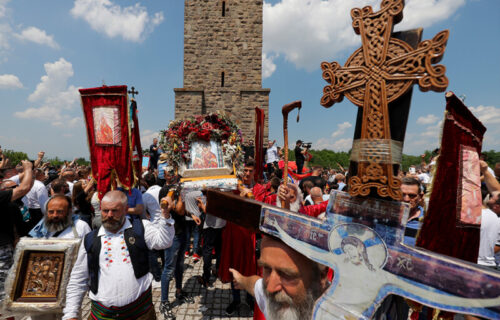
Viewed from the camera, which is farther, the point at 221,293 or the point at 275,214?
the point at 221,293

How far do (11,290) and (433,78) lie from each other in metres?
3.93

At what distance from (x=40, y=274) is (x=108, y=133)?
1.88 metres

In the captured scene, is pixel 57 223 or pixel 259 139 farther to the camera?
pixel 259 139

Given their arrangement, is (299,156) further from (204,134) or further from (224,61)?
(224,61)

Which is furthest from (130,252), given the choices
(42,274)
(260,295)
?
(260,295)

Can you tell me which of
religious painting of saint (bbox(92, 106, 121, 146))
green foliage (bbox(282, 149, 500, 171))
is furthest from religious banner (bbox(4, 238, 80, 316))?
green foliage (bbox(282, 149, 500, 171))

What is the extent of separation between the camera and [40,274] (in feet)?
7.91

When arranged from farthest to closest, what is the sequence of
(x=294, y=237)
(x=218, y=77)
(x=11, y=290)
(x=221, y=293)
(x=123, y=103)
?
(x=218, y=77) < (x=221, y=293) < (x=123, y=103) < (x=11, y=290) < (x=294, y=237)

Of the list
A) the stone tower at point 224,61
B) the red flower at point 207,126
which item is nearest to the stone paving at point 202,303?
the red flower at point 207,126

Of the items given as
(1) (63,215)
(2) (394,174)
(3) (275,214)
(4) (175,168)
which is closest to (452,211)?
(2) (394,174)

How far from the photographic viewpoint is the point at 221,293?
15.5 ft

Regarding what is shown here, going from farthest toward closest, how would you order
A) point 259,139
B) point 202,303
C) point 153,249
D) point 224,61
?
point 224,61, point 202,303, point 259,139, point 153,249

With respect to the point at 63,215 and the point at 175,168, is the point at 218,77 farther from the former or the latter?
the point at 63,215

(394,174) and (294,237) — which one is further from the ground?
(394,174)
